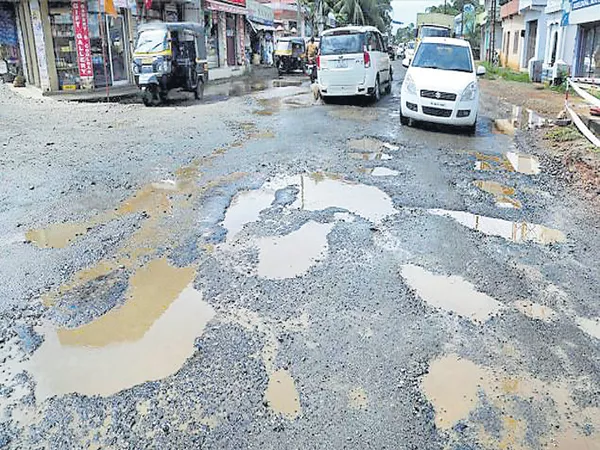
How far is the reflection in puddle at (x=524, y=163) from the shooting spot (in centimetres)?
912

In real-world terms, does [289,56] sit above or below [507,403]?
above

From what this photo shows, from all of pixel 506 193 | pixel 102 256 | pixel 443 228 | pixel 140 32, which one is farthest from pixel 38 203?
pixel 140 32

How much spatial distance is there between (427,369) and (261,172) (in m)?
5.37

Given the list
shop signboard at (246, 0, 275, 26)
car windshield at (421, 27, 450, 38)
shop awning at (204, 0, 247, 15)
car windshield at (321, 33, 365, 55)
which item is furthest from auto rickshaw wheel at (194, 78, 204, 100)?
car windshield at (421, 27, 450, 38)

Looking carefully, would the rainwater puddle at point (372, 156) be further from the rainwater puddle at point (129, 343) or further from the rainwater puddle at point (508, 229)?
the rainwater puddle at point (129, 343)

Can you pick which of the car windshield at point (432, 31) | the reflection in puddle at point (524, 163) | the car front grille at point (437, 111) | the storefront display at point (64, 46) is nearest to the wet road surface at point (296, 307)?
the reflection in puddle at point (524, 163)

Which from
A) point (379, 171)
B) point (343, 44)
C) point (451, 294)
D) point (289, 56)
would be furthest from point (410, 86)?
point (289, 56)

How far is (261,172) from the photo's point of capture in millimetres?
8617

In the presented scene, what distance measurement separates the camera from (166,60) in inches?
646

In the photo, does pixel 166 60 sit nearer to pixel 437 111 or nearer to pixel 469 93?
pixel 437 111

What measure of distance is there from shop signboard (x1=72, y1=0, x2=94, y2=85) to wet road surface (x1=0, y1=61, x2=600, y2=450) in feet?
39.1

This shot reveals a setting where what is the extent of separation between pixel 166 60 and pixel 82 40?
16.7 feet

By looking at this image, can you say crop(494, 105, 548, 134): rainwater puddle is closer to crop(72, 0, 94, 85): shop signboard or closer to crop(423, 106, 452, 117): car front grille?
crop(423, 106, 452, 117): car front grille

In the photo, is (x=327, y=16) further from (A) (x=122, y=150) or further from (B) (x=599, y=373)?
(B) (x=599, y=373)
